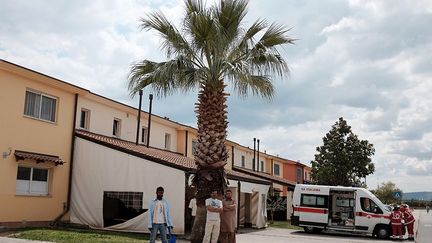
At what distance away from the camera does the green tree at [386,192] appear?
75.9 metres

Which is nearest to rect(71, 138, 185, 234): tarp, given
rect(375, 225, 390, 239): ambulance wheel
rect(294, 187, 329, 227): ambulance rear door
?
rect(294, 187, 329, 227): ambulance rear door

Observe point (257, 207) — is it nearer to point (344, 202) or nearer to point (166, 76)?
point (344, 202)

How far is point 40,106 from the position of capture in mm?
19594

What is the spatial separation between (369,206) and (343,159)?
16.3m

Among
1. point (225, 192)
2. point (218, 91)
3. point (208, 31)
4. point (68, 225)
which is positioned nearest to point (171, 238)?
point (225, 192)

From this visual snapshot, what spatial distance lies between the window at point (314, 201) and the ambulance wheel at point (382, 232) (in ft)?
9.10

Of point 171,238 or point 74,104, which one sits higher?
point 74,104

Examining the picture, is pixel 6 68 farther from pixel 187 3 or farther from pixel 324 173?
pixel 324 173

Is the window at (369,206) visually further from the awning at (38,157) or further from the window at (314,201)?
the awning at (38,157)

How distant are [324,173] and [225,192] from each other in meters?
26.5

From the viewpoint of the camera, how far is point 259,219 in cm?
2514

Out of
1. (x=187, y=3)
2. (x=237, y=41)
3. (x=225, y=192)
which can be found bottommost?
(x=225, y=192)

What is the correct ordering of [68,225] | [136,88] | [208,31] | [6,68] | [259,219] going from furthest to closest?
[259,219] < [68,225] < [6,68] < [136,88] < [208,31]

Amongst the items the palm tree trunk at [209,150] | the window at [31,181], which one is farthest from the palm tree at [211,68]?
the window at [31,181]
